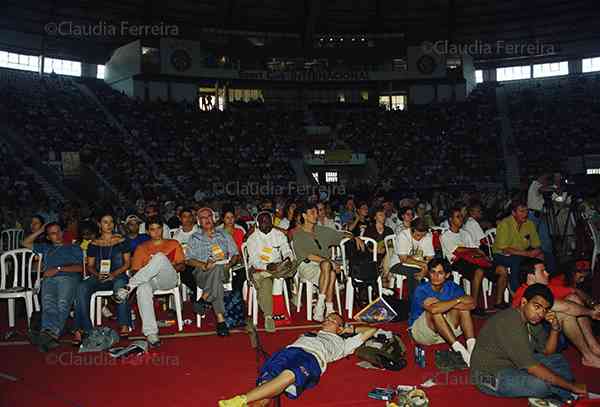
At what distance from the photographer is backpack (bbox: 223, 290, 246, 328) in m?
6.18

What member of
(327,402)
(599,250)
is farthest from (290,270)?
(599,250)

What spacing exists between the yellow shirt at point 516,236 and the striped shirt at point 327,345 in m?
2.88

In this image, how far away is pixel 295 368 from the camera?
3.82 m

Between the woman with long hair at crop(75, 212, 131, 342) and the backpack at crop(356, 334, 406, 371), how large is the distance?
2.72 metres

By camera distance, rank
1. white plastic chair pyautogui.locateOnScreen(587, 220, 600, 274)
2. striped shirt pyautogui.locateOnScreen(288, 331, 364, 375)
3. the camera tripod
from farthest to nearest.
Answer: white plastic chair pyautogui.locateOnScreen(587, 220, 600, 274), the camera tripod, striped shirt pyautogui.locateOnScreen(288, 331, 364, 375)

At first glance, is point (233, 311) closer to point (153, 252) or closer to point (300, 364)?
point (153, 252)

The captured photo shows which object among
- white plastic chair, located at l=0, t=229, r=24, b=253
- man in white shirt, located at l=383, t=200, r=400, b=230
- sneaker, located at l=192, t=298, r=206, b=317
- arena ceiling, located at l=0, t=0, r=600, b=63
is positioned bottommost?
sneaker, located at l=192, t=298, r=206, b=317

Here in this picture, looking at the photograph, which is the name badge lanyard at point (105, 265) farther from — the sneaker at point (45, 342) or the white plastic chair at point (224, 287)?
the white plastic chair at point (224, 287)

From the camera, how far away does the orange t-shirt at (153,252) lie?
19.8 ft

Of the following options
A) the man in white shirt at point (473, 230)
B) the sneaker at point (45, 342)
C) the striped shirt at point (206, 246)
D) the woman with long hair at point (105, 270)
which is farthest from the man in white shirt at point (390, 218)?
the sneaker at point (45, 342)

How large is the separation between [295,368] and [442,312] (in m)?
1.63

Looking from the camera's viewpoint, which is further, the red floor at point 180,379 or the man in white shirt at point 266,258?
the man in white shirt at point 266,258

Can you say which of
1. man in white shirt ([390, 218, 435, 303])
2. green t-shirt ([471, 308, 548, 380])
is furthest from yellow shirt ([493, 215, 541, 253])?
green t-shirt ([471, 308, 548, 380])

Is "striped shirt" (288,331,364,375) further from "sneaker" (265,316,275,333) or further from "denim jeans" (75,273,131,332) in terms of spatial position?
"denim jeans" (75,273,131,332)
